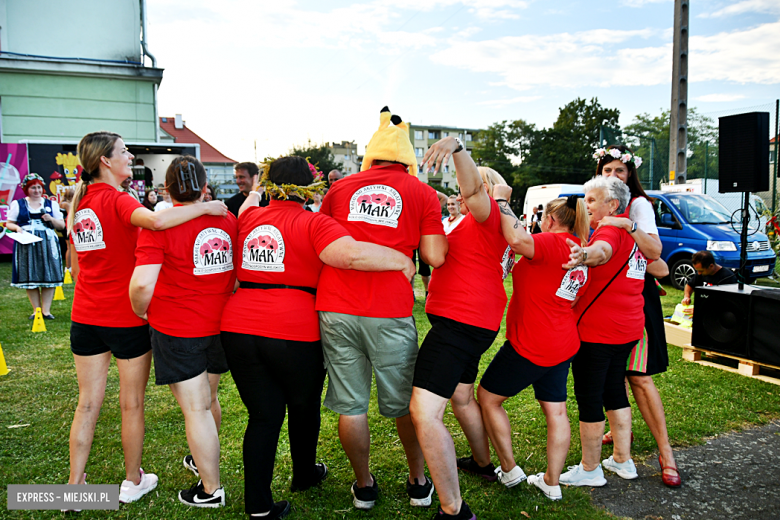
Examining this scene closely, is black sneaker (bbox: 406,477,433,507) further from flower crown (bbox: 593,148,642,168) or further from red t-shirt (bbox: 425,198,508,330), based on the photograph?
flower crown (bbox: 593,148,642,168)

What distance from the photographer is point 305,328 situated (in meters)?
2.49

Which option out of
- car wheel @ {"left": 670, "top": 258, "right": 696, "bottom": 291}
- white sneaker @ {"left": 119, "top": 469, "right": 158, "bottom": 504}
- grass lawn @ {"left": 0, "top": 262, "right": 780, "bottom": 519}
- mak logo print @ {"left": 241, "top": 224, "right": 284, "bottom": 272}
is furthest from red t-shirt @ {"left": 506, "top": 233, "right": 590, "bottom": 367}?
car wheel @ {"left": 670, "top": 258, "right": 696, "bottom": 291}

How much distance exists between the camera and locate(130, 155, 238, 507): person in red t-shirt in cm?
249

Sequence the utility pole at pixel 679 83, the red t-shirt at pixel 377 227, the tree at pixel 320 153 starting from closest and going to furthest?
the red t-shirt at pixel 377 227
the utility pole at pixel 679 83
the tree at pixel 320 153

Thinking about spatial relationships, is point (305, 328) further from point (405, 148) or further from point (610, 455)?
point (610, 455)

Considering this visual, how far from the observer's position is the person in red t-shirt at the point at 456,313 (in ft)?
8.08

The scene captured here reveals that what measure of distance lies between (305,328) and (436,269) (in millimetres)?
792

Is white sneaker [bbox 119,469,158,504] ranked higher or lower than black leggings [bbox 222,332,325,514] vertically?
lower

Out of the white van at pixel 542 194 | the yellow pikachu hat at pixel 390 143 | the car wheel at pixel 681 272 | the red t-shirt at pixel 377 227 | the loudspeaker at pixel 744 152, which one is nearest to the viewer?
the red t-shirt at pixel 377 227

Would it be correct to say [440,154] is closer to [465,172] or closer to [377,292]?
[465,172]

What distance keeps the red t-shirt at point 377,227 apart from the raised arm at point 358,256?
0.08 meters

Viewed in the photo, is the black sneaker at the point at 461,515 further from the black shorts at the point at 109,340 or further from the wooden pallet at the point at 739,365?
the wooden pallet at the point at 739,365

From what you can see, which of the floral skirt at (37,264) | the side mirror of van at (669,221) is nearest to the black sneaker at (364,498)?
the floral skirt at (37,264)

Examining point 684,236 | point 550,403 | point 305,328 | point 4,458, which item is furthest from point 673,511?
point 684,236
